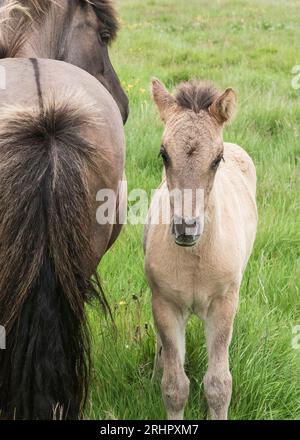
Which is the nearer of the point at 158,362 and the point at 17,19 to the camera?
the point at 17,19

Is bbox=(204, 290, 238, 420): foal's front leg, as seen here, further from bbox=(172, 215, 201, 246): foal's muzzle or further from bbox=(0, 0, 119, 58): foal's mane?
bbox=(0, 0, 119, 58): foal's mane

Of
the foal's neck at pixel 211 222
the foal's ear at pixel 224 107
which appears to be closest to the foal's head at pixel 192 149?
the foal's ear at pixel 224 107

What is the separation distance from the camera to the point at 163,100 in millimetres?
2848

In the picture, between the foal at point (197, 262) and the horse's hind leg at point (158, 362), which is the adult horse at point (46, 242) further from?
the horse's hind leg at point (158, 362)

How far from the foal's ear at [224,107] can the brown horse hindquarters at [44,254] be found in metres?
0.63

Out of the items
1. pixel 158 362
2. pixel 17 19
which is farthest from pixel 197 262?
pixel 17 19

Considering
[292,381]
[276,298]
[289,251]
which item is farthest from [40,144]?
[289,251]

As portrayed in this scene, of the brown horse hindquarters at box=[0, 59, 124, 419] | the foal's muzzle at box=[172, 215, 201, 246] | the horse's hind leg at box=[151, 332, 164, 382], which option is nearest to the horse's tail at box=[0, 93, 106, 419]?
the brown horse hindquarters at box=[0, 59, 124, 419]

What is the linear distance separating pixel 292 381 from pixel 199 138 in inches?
49.0

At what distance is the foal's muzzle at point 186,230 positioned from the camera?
2445 millimetres

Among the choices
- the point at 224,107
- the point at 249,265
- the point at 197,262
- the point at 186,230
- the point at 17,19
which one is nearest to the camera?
the point at 186,230

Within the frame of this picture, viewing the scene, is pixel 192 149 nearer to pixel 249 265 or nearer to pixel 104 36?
pixel 104 36

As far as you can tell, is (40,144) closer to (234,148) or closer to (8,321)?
(8,321)

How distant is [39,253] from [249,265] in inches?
83.0
